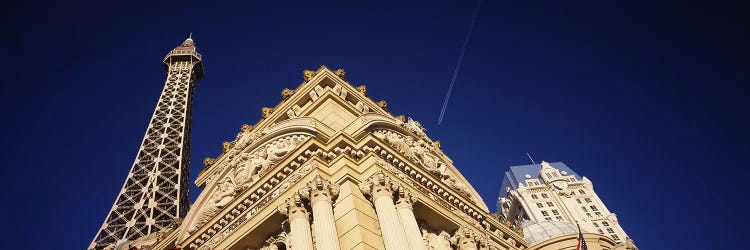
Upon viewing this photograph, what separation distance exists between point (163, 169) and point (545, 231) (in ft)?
185

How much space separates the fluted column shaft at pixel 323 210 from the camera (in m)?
12.8

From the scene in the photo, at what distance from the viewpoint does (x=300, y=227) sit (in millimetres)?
13750

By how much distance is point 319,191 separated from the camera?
14.4 meters

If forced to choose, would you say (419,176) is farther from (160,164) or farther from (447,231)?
(160,164)

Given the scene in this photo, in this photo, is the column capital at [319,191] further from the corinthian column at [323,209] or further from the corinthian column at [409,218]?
the corinthian column at [409,218]

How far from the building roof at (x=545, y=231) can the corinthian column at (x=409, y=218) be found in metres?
18.7

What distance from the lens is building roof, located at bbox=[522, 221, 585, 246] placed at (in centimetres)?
3162

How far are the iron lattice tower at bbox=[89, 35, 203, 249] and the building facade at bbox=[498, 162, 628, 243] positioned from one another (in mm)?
74546

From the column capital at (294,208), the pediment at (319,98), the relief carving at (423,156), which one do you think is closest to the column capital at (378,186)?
the column capital at (294,208)

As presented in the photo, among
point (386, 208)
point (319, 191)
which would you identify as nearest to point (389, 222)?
point (386, 208)

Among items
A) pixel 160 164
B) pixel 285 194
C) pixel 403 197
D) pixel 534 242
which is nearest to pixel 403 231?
pixel 403 197

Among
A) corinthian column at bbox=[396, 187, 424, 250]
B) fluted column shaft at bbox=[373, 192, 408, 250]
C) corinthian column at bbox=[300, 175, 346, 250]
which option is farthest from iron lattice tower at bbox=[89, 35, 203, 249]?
fluted column shaft at bbox=[373, 192, 408, 250]

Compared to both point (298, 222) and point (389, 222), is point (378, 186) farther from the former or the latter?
point (298, 222)

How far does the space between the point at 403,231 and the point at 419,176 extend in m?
4.63
